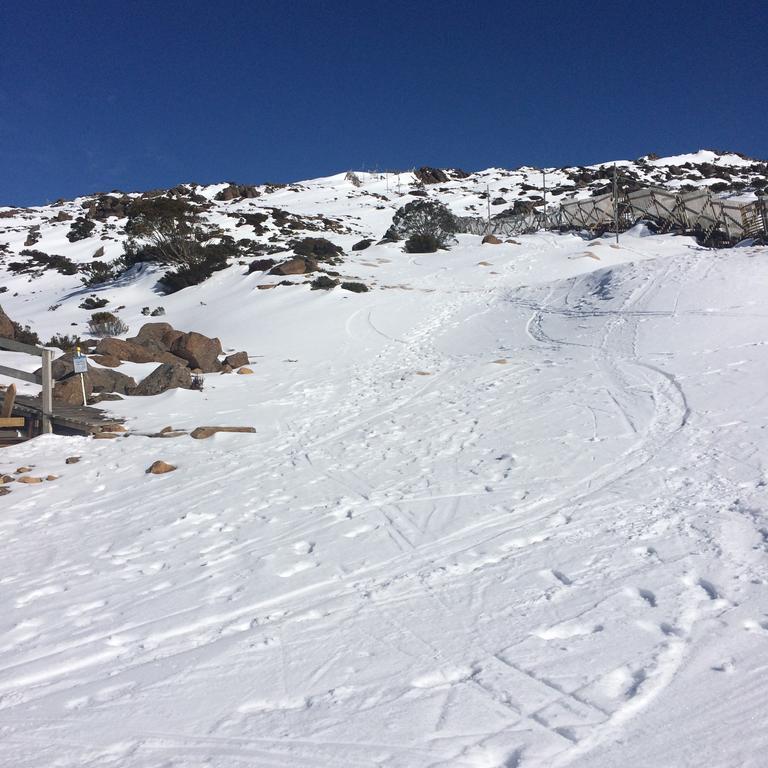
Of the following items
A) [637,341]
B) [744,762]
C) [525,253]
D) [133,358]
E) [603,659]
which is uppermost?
[525,253]

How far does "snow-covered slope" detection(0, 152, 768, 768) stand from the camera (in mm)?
2877

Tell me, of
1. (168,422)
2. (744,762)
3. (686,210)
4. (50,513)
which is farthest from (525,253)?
(744,762)

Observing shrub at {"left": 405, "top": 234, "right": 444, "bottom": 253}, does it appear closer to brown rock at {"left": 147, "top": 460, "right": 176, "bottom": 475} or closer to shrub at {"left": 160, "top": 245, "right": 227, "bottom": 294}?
shrub at {"left": 160, "top": 245, "right": 227, "bottom": 294}

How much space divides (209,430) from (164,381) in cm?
356

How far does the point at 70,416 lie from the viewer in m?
9.60

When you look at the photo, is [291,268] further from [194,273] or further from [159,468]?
[159,468]

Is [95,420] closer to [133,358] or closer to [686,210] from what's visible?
[133,358]

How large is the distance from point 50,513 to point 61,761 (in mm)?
4080

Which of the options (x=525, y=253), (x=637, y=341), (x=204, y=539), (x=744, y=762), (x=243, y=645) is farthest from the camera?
(x=525, y=253)

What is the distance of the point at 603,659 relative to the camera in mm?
3209

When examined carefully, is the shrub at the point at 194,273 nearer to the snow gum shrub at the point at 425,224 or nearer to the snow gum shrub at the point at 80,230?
the snow gum shrub at the point at 425,224

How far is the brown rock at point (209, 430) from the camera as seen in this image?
8758mm

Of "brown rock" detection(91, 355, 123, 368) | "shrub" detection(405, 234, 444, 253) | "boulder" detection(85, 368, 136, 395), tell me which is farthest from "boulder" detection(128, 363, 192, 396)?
"shrub" detection(405, 234, 444, 253)

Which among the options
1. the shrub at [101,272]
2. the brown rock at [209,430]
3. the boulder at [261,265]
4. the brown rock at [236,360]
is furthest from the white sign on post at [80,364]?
the shrub at [101,272]
